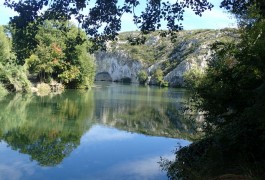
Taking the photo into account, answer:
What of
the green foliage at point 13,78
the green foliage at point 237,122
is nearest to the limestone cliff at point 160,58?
the green foliage at point 13,78

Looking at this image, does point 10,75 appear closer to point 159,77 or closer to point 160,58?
point 159,77

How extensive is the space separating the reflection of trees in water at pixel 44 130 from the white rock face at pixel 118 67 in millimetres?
115057

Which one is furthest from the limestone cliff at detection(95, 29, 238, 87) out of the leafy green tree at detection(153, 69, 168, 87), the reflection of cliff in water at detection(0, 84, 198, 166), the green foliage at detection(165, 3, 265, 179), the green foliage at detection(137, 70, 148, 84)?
the green foliage at detection(165, 3, 265, 179)

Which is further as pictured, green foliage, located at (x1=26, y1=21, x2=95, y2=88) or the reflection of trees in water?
green foliage, located at (x1=26, y1=21, x2=95, y2=88)

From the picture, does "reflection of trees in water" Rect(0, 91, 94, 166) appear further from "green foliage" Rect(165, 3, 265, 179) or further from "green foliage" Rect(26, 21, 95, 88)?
"green foliage" Rect(26, 21, 95, 88)

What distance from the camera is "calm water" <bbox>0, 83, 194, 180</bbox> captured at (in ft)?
45.3

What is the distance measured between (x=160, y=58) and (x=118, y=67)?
21844 millimetres

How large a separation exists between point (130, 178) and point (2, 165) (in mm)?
5179

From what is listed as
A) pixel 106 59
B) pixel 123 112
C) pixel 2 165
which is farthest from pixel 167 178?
pixel 106 59

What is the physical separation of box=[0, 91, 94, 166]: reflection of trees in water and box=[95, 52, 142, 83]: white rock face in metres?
115

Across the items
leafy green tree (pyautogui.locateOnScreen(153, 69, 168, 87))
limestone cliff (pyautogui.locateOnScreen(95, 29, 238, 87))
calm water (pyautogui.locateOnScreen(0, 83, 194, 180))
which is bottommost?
calm water (pyautogui.locateOnScreen(0, 83, 194, 180))

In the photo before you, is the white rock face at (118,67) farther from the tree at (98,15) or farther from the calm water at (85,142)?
the tree at (98,15)

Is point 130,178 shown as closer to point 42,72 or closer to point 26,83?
point 26,83

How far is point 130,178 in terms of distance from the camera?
13.1m
